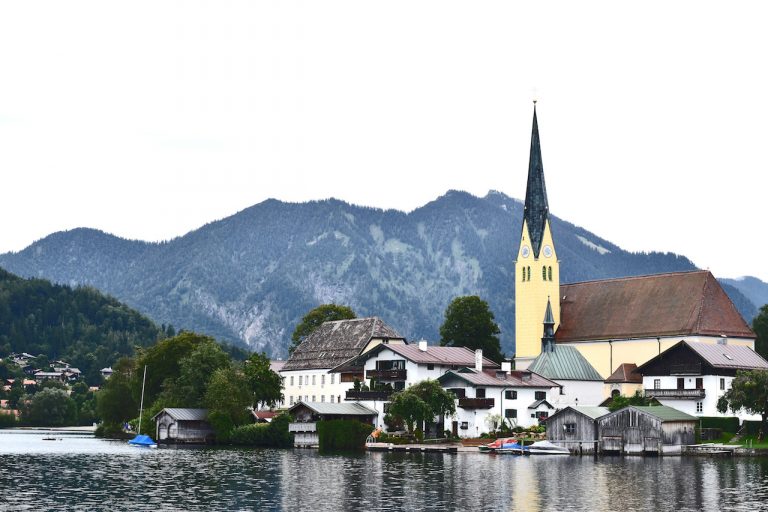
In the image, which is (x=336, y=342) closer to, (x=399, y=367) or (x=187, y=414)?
(x=399, y=367)

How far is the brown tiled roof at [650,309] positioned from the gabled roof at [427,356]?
582 inches

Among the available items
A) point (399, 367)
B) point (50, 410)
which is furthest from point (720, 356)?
point (50, 410)

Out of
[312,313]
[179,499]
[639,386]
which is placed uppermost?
[312,313]

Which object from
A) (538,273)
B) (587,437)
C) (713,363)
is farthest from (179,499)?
(538,273)

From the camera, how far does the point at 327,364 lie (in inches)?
4734

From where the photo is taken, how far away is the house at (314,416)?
322 ft

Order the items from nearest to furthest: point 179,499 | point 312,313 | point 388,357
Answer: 1. point 179,499
2. point 388,357
3. point 312,313

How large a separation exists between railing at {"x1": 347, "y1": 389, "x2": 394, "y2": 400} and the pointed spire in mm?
32174

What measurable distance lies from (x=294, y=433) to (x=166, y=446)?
11306mm

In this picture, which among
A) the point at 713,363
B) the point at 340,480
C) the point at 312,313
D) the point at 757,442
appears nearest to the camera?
the point at 340,480

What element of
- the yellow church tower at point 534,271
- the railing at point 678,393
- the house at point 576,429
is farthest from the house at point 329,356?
the house at point 576,429

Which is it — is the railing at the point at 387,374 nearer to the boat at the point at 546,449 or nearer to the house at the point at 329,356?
the house at the point at 329,356

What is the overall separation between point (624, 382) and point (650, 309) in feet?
29.0

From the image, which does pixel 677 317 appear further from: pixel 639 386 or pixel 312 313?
pixel 312 313
